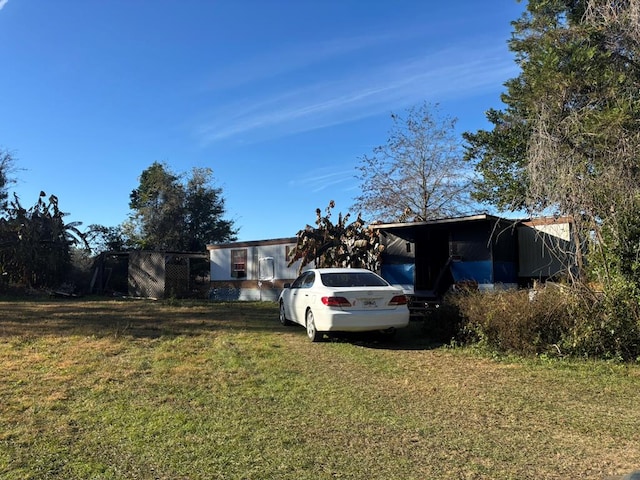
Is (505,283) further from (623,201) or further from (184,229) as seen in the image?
(184,229)

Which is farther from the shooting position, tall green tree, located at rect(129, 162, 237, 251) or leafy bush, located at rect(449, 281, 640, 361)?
tall green tree, located at rect(129, 162, 237, 251)

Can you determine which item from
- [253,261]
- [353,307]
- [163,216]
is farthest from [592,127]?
[163,216]

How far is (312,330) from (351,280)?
4.09ft

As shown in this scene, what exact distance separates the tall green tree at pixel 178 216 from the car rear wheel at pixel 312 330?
90.0 ft

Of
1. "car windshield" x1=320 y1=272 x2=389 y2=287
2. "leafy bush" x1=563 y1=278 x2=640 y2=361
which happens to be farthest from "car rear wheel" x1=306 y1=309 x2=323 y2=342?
"leafy bush" x1=563 y1=278 x2=640 y2=361

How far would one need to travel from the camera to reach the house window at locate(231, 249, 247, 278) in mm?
24875

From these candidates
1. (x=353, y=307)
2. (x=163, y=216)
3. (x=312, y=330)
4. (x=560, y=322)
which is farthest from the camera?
(x=163, y=216)

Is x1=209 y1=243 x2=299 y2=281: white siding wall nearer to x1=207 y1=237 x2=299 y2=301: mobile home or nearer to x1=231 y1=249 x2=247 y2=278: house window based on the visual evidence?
x1=207 y1=237 x2=299 y2=301: mobile home

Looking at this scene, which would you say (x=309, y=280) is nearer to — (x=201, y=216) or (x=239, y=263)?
(x=239, y=263)

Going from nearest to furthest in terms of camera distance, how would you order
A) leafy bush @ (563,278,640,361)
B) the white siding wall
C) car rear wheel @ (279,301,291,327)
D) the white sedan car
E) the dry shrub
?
leafy bush @ (563,278,640,361) → the dry shrub → the white sedan car → car rear wheel @ (279,301,291,327) → the white siding wall

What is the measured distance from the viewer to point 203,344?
10.1 metres

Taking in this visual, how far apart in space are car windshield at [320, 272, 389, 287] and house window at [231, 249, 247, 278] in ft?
47.6

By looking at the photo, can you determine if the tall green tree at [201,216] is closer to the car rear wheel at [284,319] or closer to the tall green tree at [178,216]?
the tall green tree at [178,216]

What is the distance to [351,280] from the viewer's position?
34.4 feet
